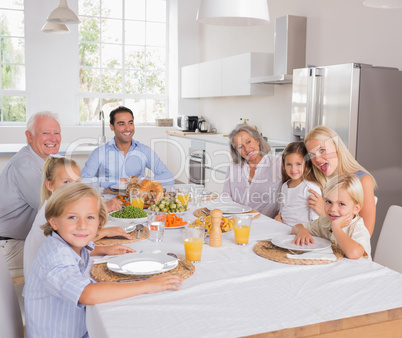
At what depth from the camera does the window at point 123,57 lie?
6.61 metres

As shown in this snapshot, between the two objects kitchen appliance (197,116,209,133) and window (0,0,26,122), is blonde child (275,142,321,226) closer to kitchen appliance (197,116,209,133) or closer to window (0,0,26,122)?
kitchen appliance (197,116,209,133)

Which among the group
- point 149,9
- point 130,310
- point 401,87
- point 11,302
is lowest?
point 11,302

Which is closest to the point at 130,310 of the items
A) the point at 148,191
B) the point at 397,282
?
the point at 397,282

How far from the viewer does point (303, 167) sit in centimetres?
233

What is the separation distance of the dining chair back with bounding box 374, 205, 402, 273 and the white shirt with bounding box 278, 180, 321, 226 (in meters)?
0.40

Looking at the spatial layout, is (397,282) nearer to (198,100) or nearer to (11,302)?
(11,302)

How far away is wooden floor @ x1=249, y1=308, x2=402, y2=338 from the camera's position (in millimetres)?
1047

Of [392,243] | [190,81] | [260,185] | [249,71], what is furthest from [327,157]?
[190,81]

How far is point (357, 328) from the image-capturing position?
1.11 meters

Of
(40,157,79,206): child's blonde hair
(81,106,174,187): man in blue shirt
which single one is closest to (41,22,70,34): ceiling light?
(81,106,174,187): man in blue shirt

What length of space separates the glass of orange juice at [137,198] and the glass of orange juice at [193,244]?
0.80 metres

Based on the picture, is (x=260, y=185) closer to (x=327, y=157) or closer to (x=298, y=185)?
(x=298, y=185)

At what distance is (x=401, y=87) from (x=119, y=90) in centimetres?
Result: 459

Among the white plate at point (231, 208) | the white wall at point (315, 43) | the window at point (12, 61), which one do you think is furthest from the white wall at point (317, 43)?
the window at point (12, 61)
